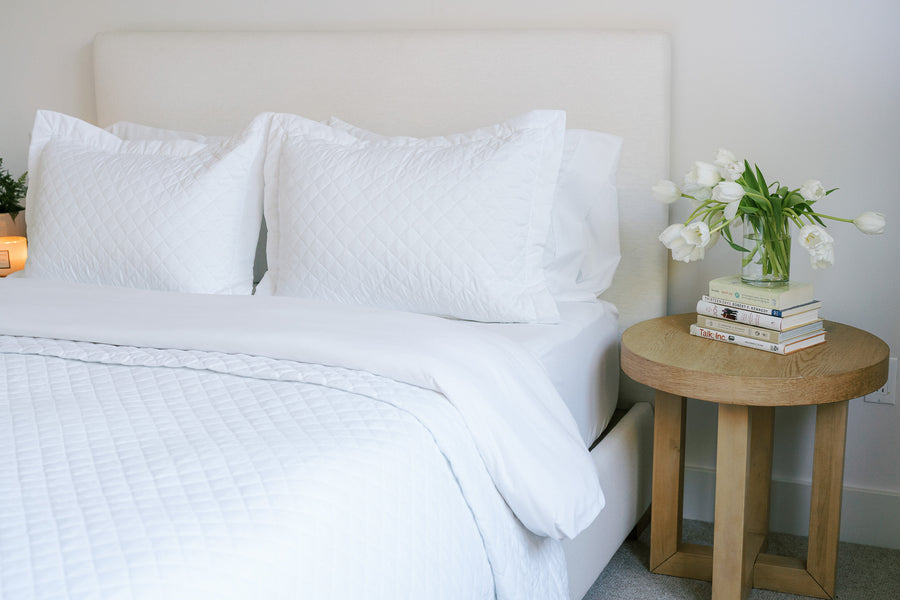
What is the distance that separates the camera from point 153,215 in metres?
1.88

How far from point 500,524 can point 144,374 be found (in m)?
0.57

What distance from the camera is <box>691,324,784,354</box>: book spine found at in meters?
1.64

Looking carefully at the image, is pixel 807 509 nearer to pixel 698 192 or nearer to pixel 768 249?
pixel 768 249

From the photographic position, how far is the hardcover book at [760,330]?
5.39ft

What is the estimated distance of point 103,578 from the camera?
758mm

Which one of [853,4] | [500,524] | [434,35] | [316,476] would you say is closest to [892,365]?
[853,4]

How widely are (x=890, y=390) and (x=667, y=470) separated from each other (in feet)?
1.95

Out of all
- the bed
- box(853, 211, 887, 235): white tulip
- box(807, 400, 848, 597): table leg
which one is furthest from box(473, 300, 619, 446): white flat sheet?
box(853, 211, 887, 235): white tulip

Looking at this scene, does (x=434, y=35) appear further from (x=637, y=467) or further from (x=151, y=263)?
(x=637, y=467)

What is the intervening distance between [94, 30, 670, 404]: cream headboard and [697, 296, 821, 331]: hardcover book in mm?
298

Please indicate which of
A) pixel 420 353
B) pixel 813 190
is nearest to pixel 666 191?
pixel 813 190

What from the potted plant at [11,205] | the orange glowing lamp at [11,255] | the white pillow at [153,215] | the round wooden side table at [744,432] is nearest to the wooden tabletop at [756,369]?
the round wooden side table at [744,432]

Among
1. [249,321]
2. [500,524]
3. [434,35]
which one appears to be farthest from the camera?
[434,35]

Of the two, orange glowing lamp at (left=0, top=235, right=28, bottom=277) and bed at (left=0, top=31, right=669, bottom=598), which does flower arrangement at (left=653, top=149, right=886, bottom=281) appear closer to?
bed at (left=0, top=31, right=669, bottom=598)
